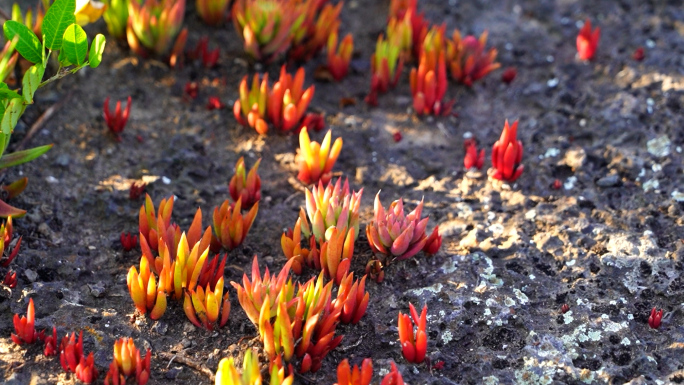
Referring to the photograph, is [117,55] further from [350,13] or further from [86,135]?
[350,13]

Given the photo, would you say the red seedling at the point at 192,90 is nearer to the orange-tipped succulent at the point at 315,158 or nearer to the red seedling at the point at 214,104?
the red seedling at the point at 214,104

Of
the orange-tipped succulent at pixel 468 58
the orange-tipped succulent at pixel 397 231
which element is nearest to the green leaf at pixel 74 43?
the orange-tipped succulent at pixel 397 231

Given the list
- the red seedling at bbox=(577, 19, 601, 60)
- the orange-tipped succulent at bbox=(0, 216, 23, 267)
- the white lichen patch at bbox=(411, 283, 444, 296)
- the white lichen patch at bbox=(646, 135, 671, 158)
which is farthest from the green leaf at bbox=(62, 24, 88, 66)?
the red seedling at bbox=(577, 19, 601, 60)

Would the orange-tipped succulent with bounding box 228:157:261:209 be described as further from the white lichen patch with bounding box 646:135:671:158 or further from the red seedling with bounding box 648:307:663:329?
the white lichen patch with bounding box 646:135:671:158

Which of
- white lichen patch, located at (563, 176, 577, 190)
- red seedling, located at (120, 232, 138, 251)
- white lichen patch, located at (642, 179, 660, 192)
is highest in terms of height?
red seedling, located at (120, 232, 138, 251)

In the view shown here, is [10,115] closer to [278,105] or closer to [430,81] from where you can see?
[278,105]

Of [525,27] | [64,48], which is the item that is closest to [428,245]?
[64,48]

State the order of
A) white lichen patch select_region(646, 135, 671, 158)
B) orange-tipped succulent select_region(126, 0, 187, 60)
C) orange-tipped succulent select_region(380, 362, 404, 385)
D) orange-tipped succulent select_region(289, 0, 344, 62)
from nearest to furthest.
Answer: orange-tipped succulent select_region(380, 362, 404, 385)
white lichen patch select_region(646, 135, 671, 158)
orange-tipped succulent select_region(126, 0, 187, 60)
orange-tipped succulent select_region(289, 0, 344, 62)
